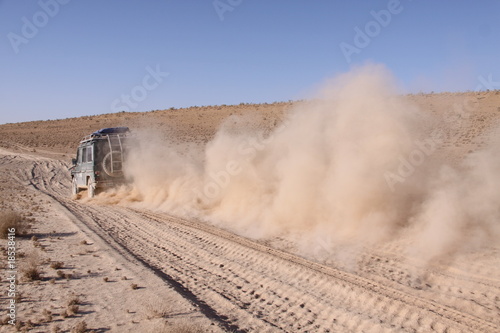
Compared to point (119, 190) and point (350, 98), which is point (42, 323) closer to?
point (350, 98)

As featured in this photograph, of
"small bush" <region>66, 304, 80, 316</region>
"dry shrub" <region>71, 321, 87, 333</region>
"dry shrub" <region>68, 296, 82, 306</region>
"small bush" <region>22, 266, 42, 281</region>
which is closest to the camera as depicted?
"dry shrub" <region>71, 321, 87, 333</region>

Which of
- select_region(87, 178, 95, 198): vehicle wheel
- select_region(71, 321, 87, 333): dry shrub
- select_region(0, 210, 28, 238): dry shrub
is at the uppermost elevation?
select_region(87, 178, 95, 198): vehicle wheel

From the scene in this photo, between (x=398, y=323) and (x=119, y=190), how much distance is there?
12836 millimetres

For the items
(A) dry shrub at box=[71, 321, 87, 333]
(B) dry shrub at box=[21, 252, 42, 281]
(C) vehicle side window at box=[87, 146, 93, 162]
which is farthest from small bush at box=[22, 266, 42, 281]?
(C) vehicle side window at box=[87, 146, 93, 162]

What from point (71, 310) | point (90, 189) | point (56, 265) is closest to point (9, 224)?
point (56, 265)

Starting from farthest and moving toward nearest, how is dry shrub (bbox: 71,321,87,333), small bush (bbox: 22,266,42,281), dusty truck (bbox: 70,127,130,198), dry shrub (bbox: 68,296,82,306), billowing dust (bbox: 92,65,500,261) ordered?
dusty truck (bbox: 70,127,130,198)
billowing dust (bbox: 92,65,500,261)
small bush (bbox: 22,266,42,281)
dry shrub (bbox: 68,296,82,306)
dry shrub (bbox: 71,321,87,333)

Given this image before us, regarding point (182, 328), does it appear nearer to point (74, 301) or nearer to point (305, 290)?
point (74, 301)

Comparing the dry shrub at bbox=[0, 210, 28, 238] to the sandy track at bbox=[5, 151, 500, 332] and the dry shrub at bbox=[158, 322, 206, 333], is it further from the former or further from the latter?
the dry shrub at bbox=[158, 322, 206, 333]

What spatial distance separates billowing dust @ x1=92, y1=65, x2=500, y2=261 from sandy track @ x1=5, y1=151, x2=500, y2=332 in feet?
3.15

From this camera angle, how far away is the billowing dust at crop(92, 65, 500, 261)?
7445 mm

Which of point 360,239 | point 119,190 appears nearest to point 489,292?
point 360,239

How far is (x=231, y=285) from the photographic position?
18.5 feet

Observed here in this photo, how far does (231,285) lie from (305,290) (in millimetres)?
1108

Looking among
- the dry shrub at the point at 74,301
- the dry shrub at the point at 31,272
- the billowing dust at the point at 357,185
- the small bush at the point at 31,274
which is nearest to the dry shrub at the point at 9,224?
the dry shrub at the point at 31,272
